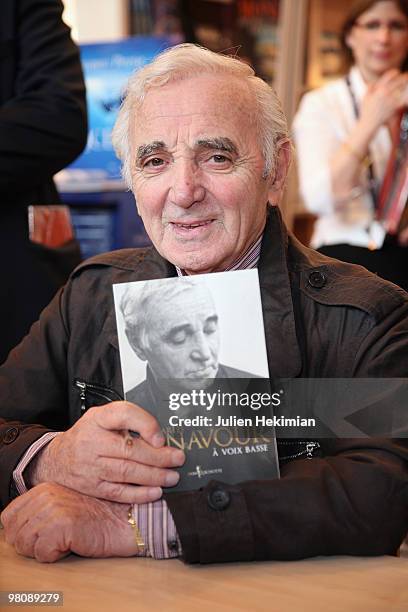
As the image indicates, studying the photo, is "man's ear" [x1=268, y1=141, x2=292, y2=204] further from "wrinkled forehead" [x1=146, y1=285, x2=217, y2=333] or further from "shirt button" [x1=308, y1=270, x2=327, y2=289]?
"wrinkled forehead" [x1=146, y1=285, x2=217, y2=333]

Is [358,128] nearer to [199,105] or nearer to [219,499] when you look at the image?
[199,105]

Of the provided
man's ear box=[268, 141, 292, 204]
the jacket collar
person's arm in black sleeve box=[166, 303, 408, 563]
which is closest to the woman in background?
man's ear box=[268, 141, 292, 204]

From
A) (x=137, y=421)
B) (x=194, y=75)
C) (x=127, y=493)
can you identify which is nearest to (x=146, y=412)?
(x=137, y=421)

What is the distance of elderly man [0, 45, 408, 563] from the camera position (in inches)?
51.7

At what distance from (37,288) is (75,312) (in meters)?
0.56

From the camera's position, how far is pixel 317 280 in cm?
163

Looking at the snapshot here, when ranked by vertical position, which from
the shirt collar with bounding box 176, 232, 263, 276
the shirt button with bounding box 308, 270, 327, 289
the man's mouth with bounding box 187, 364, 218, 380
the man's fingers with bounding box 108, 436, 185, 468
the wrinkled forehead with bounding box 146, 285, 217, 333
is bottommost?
the man's fingers with bounding box 108, 436, 185, 468

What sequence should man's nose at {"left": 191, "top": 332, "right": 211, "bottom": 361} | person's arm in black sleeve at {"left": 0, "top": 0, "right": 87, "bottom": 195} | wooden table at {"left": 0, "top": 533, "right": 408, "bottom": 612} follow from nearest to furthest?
1. wooden table at {"left": 0, "top": 533, "right": 408, "bottom": 612}
2. man's nose at {"left": 191, "top": 332, "right": 211, "bottom": 361}
3. person's arm in black sleeve at {"left": 0, "top": 0, "right": 87, "bottom": 195}

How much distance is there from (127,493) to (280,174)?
71cm

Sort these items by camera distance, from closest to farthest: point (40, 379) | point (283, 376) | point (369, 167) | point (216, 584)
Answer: point (216, 584), point (283, 376), point (40, 379), point (369, 167)

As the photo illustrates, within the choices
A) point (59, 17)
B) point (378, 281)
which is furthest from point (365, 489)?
point (59, 17)

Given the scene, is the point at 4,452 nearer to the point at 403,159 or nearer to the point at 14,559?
the point at 14,559

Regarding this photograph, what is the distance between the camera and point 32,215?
229 cm

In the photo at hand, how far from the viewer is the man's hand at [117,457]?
1.31 m
